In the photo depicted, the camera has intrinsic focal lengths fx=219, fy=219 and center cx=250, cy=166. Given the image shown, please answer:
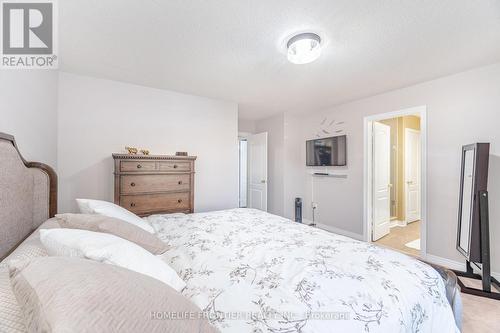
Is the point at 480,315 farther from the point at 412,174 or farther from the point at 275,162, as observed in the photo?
the point at 412,174

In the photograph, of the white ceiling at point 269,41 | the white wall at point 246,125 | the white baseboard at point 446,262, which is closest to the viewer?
the white ceiling at point 269,41

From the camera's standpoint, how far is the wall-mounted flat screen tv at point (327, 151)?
12.6ft

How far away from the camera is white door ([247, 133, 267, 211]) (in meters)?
4.71

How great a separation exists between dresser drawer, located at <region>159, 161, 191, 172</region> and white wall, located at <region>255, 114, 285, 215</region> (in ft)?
7.53

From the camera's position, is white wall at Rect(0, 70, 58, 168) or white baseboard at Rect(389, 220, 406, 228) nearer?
white wall at Rect(0, 70, 58, 168)

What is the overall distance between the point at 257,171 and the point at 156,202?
265cm

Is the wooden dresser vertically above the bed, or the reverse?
the wooden dresser

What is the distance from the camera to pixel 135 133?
9.75 feet

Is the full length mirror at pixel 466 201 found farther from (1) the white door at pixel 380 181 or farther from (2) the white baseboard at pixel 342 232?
(2) the white baseboard at pixel 342 232

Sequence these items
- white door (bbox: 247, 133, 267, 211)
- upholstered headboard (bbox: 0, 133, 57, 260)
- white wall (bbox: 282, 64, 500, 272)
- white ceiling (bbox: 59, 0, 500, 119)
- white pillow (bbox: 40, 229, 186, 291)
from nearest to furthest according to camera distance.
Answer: white pillow (bbox: 40, 229, 186, 291) < upholstered headboard (bbox: 0, 133, 57, 260) < white ceiling (bbox: 59, 0, 500, 119) < white wall (bbox: 282, 64, 500, 272) < white door (bbox: 247, 133, 267, 211)

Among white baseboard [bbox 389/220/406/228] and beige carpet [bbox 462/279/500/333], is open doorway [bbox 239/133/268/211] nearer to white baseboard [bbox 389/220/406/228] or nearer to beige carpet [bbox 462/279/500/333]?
white baseboard [bbox 389/220/406/228]

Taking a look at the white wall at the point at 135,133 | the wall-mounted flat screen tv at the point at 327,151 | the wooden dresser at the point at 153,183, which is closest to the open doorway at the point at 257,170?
the wall-mounted flat screen tv at the point at 327,151

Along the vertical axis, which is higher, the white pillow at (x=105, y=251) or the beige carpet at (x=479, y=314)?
the white pillow at (x=105, y=251)

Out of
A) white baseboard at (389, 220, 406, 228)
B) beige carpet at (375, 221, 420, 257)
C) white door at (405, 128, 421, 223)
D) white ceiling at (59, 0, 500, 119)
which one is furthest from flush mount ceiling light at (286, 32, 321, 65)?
white baseboard at (389, 220, 406, 228)
